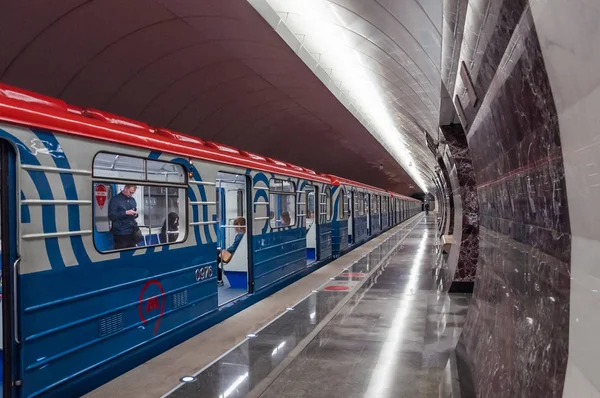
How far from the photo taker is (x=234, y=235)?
28.5ft

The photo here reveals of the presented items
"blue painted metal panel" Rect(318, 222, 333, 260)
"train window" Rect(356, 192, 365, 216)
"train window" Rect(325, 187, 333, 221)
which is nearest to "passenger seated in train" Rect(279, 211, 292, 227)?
"blue painted metal panel" Rect(318, 222, 333, 260)

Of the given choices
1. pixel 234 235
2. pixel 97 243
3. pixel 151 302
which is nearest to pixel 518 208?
pixel 97 243

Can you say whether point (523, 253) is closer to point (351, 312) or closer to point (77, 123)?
point (77, 123)

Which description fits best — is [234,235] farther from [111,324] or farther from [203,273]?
[111,324]

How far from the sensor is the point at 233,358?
16.5 feet

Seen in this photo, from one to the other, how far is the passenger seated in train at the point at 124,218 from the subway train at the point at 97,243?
1 cm

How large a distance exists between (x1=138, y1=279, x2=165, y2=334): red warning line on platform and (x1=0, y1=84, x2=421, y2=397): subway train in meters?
0.01

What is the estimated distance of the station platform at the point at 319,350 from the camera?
13.9 ft

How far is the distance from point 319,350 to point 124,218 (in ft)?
8.32

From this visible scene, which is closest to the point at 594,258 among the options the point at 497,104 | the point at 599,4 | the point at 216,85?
the point at 599,4

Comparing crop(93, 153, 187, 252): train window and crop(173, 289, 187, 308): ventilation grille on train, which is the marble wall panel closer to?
crop(93, 153, 187, 252): train window

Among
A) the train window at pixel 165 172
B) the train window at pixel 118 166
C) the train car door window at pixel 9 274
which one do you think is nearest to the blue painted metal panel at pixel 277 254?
the train window at pixel 165 172

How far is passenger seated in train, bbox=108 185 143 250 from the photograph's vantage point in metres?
4.61

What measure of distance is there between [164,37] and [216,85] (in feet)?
11.3
